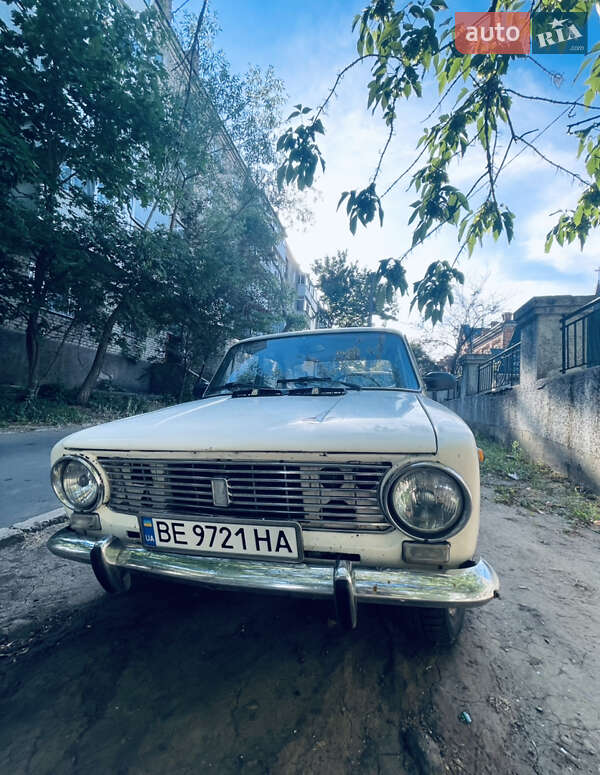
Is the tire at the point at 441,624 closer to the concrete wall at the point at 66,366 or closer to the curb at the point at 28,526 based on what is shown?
the curb at the point at 28,526

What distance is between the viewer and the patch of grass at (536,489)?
3994 mm

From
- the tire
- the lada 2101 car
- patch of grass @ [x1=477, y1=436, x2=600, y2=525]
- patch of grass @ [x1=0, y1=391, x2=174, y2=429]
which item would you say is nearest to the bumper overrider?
the lada 2101 car

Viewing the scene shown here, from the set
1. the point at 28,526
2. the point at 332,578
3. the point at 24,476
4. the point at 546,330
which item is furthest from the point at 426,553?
the point at 546,330

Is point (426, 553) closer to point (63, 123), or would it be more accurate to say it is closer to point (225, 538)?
point (225, 538)

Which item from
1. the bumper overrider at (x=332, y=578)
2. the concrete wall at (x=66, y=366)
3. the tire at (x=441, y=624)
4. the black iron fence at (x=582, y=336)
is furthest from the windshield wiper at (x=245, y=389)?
the concrete wall at (x=66, y=366)

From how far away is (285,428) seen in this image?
1.68m

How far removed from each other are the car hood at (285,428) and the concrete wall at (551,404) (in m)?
3.50

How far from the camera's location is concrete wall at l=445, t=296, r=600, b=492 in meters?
4.46

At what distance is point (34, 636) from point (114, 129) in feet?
27.5

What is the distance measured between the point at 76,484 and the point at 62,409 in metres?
7.51

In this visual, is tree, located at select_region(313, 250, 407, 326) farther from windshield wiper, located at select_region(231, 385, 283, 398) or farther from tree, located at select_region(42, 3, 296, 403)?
windshield wiper, located at select_region(231, 385, 283, 398)

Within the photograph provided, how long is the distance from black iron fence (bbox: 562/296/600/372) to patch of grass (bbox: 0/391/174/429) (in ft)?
28.4

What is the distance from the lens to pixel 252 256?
15.4 metres

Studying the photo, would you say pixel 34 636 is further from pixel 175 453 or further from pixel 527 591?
pixel 527 591
